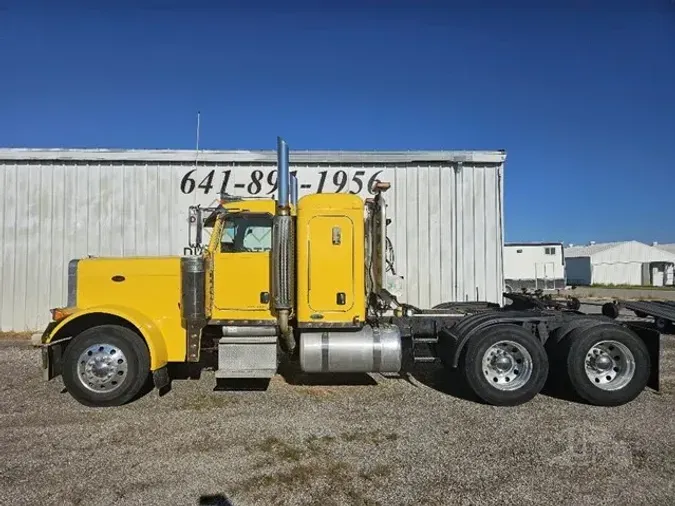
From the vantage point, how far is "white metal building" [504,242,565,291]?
1089 inches

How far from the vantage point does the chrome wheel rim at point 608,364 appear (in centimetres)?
559

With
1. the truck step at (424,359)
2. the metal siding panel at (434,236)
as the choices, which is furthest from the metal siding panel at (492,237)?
the truck step at (424,359)

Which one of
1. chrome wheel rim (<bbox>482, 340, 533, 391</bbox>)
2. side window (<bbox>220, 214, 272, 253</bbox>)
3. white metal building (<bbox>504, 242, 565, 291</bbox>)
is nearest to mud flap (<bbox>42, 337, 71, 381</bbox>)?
side window (<bbox>220, 214, 272, 253</bbox>)

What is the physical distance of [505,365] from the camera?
5645 mm

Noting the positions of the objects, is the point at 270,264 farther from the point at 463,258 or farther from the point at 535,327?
the point at 463,258

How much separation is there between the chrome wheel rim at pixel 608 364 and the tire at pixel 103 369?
220 inches

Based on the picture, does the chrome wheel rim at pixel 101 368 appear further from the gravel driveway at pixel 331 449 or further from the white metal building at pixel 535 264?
the white metal building at pixel 535 264

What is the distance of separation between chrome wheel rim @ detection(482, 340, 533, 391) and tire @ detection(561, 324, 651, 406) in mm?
542

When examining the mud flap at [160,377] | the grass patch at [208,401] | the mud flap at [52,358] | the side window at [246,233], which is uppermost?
the side window at [246,233]

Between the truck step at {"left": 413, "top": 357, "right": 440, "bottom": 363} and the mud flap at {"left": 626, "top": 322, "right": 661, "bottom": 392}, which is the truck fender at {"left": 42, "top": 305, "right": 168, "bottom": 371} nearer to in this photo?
the truck step at {"left": 413, "top": 357, "right": 440, "bottom": 363}

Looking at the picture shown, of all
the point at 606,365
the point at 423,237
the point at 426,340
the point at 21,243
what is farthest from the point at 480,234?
the point at 21,243

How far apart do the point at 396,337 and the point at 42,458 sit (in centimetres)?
403

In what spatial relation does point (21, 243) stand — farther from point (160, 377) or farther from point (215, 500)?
point (215, 500)

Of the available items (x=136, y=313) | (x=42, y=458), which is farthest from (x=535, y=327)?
(x=42, y=458)
